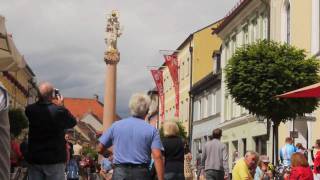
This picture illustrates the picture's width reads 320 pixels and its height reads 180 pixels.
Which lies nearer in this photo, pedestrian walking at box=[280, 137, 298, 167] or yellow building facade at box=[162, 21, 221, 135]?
pedestrian walking at box=[280, 137, 298, 167]

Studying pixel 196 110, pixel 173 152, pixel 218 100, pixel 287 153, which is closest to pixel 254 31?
pixel 218 100

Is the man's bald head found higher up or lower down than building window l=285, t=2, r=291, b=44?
lower down

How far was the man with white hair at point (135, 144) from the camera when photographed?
291 inches

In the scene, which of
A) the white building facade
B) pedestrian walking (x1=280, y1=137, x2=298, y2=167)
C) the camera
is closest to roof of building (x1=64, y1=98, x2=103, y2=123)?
the white building facade

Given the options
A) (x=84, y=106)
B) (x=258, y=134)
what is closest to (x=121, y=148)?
(x=258, y=134)

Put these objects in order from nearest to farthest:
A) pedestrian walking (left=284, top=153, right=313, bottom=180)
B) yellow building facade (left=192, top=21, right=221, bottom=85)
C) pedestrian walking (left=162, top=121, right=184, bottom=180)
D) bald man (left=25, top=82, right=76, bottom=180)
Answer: bald man (left=25, top=82, right=76, bottom=180)
pedestrian walking (left=162, top=121, right=184, bottom=180)
pedestrian walking (left=284, top=153, right=313, bottom=180)
yellow building facade (left=192, top=21, right=221, bottom=85)

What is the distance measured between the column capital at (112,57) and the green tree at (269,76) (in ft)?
62.3

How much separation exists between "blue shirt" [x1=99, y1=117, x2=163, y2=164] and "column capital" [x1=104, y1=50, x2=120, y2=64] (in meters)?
34.1

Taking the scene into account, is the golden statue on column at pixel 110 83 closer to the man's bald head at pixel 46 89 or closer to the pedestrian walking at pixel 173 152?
the pedestrian walking at pixel 173 152

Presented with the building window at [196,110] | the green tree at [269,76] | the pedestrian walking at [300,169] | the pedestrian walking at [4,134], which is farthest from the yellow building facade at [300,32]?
the building window at [196,110]

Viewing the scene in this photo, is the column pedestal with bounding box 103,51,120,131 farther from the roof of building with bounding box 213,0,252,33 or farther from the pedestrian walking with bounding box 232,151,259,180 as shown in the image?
the pedestrian walking with bounding box 232,151,259,180

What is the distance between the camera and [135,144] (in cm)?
746

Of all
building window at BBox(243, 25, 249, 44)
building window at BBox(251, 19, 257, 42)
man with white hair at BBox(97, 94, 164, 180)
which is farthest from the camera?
building window at BBox(243, 25, 249, 44)

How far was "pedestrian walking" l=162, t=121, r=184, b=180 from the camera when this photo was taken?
10.8 m
